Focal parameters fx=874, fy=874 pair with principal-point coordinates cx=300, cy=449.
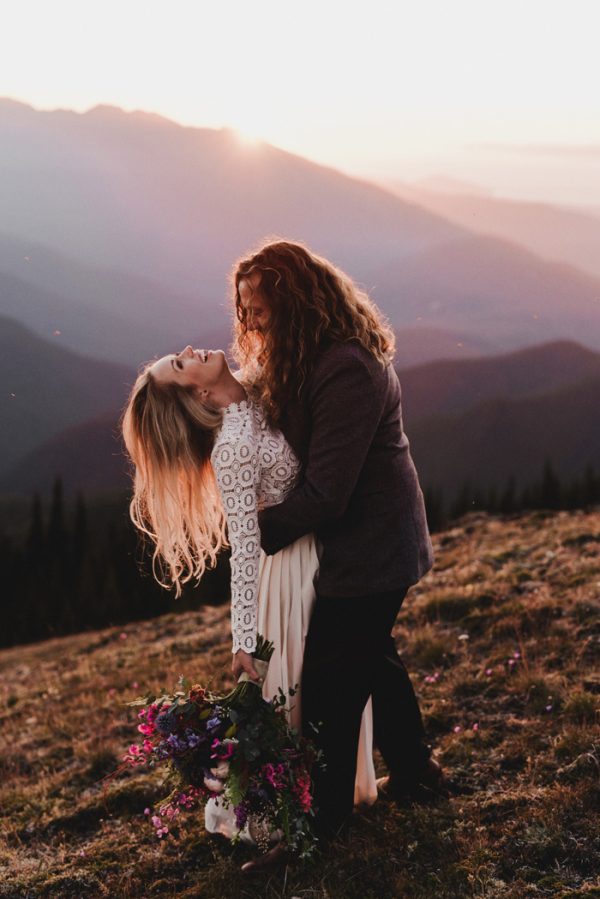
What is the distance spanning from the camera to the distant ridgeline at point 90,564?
85.6 feet

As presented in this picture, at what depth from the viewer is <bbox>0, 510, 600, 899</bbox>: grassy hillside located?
365 centimetres

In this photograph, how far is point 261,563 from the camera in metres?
3.88

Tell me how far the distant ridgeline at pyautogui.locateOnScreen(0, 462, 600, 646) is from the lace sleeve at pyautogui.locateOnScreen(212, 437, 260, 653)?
65.0 ft

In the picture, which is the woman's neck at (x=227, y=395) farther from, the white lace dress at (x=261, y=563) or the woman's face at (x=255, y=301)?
the woman's face at (x=255, y=301)

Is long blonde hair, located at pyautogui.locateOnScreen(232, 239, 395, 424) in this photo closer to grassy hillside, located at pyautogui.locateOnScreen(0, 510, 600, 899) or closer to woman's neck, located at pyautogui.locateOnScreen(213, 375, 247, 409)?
woman's neck, located at pyautogui.locateOnScreen(213, 375, 247, 409)

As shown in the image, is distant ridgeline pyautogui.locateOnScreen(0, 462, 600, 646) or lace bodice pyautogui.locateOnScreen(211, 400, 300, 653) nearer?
lace bodice pyautogui.locateOnScreen(211, 400, 300, 653)

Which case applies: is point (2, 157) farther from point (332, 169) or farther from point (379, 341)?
point (379, 341)

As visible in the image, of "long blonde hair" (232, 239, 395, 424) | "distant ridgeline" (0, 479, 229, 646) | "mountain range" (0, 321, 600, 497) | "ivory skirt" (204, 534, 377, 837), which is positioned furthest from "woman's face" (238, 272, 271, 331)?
"mountain range" (0, 321, 600, 497)

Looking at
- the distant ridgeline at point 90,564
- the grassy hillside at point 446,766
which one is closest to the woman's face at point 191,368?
the grassy hillside at point 446,766

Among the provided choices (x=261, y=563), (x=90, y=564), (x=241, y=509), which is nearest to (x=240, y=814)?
(x=261, y=563)

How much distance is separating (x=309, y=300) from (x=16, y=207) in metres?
85.4

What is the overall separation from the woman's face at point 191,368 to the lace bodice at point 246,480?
0.15 meters

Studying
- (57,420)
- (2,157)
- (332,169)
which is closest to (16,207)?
(2,157)

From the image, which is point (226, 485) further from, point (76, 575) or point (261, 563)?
point (76, 575)
